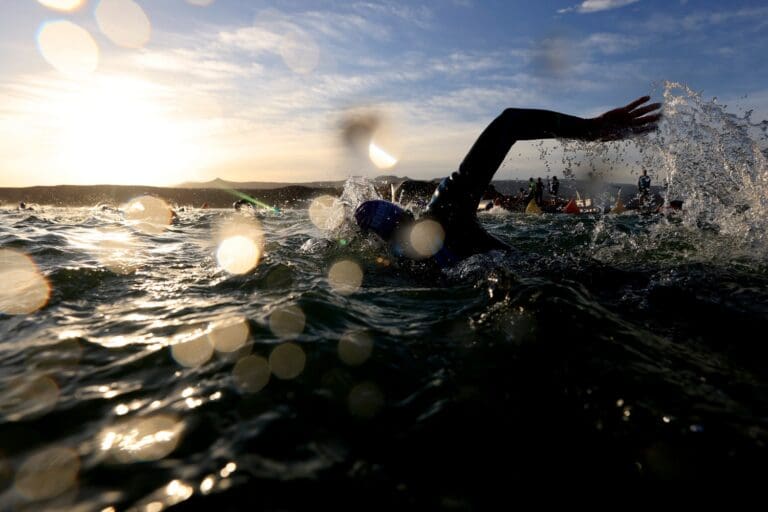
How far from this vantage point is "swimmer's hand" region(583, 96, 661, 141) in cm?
446

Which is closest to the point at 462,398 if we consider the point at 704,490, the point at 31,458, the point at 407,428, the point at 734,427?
the point at 407,428

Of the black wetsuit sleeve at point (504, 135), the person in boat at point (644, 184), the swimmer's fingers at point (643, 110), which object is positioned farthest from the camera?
the person in boat at point (644, 184)

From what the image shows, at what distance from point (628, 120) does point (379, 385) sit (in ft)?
13.3

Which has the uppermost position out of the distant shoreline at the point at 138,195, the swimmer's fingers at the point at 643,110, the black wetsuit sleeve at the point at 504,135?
the swimmer's fingers at the point at 643,110

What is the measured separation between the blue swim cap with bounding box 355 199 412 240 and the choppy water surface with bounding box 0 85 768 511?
1220 mm

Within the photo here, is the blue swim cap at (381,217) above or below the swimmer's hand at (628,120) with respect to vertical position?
below

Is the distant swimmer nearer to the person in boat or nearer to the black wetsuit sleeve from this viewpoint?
the black wetsuit sleeve

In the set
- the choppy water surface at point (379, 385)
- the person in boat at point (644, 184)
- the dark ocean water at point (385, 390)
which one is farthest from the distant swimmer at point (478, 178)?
the person in boat at point (644, 184)

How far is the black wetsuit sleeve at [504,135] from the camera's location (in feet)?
15.3

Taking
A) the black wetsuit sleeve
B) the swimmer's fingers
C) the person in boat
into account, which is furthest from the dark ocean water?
the person in boat

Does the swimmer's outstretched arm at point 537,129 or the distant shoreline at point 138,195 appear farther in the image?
the distant shoreline at point 138,195

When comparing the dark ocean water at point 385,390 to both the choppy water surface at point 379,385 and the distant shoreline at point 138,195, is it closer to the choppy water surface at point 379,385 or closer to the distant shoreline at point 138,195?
the choppy water surface at point 379,385

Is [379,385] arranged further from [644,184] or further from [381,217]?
[644,184]

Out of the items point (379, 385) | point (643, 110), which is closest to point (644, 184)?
point (643, 110)
